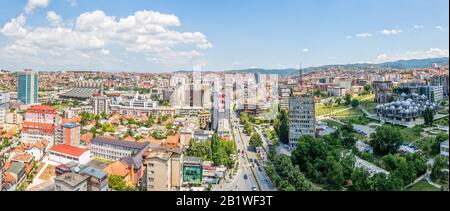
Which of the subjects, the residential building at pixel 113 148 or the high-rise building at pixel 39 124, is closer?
the residential building at pixel 113 148

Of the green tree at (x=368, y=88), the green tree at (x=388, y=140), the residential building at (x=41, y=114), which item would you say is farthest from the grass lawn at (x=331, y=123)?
the residential building at (x=41, y=114)

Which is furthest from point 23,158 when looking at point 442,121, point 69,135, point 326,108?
point 326,108

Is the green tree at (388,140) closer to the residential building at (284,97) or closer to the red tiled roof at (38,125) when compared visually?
the residential building at (284,97)

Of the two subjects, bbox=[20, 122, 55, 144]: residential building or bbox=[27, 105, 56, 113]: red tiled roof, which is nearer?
bbox=[20, 122, 55, 144]: residential building

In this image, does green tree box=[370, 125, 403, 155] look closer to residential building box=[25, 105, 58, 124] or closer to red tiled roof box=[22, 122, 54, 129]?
red tiled roof box=[22, 122, 54, 129]

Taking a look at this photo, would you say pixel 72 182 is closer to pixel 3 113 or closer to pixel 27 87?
pixel 27 87

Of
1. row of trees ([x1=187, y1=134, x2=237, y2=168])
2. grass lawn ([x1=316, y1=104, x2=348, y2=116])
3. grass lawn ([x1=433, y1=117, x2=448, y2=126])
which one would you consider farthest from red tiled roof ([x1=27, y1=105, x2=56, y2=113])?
grass lawn ([x1=433, y1=117, x2=448, y2=126])
